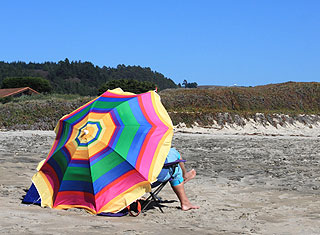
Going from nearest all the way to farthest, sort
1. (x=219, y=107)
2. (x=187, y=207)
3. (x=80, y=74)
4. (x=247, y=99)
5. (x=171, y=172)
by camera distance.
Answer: (x=171, y=172) < (x=187, y=207) < (x=219, y=107) < (x=247, y=99) < (x=80, y=74)

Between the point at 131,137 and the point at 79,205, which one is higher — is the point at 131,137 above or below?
above

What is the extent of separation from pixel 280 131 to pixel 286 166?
18.8 m

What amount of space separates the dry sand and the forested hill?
71.2 meters

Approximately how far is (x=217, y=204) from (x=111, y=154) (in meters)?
2.13

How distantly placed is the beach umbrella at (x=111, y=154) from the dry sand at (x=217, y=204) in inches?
10.4

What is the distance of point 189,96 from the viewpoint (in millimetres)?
35969

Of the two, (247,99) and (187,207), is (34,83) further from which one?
(187,207)

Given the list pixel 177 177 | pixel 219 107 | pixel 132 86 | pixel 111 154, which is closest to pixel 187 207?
pixel 177 177

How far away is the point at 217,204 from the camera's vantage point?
7.14 meters

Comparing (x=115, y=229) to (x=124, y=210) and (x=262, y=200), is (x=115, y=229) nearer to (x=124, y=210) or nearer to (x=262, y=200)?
(x=124, y=210)

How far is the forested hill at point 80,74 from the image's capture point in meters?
90.5

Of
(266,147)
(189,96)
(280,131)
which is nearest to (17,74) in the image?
(189,96)

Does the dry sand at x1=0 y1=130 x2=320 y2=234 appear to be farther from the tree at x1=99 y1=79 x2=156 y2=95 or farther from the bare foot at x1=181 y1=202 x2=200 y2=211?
the tree at x1=99 y1=79 x2=156 y2=95

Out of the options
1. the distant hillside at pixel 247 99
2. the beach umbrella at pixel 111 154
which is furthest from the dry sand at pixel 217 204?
the distant hillside at pixel 247 99
